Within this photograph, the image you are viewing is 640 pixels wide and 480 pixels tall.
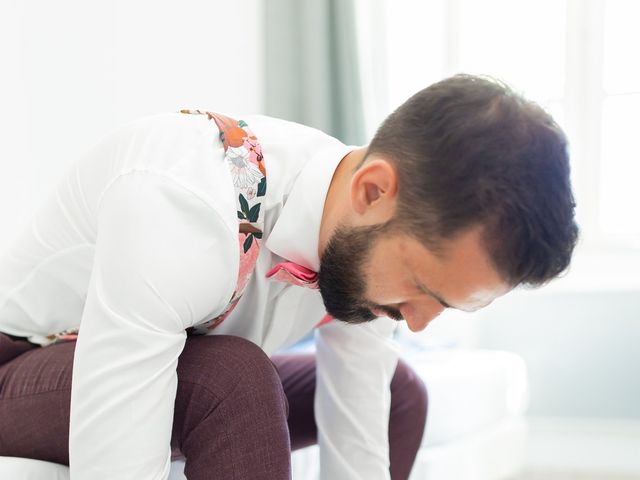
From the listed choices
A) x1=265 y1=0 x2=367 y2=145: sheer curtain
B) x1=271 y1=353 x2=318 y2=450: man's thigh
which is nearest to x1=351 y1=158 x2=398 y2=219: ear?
x1=271 y1=353 x2=318 y2=450: man's thigh

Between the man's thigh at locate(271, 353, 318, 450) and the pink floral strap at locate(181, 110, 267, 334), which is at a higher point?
the pink floral strap at locate(181, 110, 267, 334)

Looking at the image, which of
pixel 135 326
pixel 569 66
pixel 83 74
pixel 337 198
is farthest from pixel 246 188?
pixel 569 66

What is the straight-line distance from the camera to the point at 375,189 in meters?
0.95

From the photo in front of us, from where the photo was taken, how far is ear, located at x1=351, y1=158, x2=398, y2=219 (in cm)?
92

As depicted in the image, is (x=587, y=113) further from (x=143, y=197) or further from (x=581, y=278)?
(x=143, y=197)

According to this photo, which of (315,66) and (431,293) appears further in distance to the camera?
(315,66)

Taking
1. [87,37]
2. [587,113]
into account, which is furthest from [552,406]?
[87,37]

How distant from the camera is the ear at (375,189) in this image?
36.4 inches

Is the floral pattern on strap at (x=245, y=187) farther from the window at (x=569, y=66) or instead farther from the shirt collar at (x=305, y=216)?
the window at (x=569, y=66)

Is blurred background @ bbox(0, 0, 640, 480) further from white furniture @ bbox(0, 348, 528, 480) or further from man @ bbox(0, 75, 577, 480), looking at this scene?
man @ bbox(0, 75, 577, 480)

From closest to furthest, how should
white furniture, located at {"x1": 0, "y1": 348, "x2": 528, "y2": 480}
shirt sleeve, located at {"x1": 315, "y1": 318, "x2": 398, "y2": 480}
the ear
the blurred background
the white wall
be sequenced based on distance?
1. the ear
2. shirt sleeve, located at {"x1": 315, "y1": 318, "x2": 398, "y2": 480}
3. the white wall
4. white furniture, located at {"x1": 0, "y1": 348, "x2": 528, "y2": 480}
5. the blurred background

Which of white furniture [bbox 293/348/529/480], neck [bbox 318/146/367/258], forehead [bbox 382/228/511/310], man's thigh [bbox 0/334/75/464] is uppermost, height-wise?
neck [bbox 318/146/367/258]

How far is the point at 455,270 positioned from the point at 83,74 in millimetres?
1296

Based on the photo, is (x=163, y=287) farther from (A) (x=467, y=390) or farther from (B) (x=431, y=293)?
(A) (x=467, y=390)
